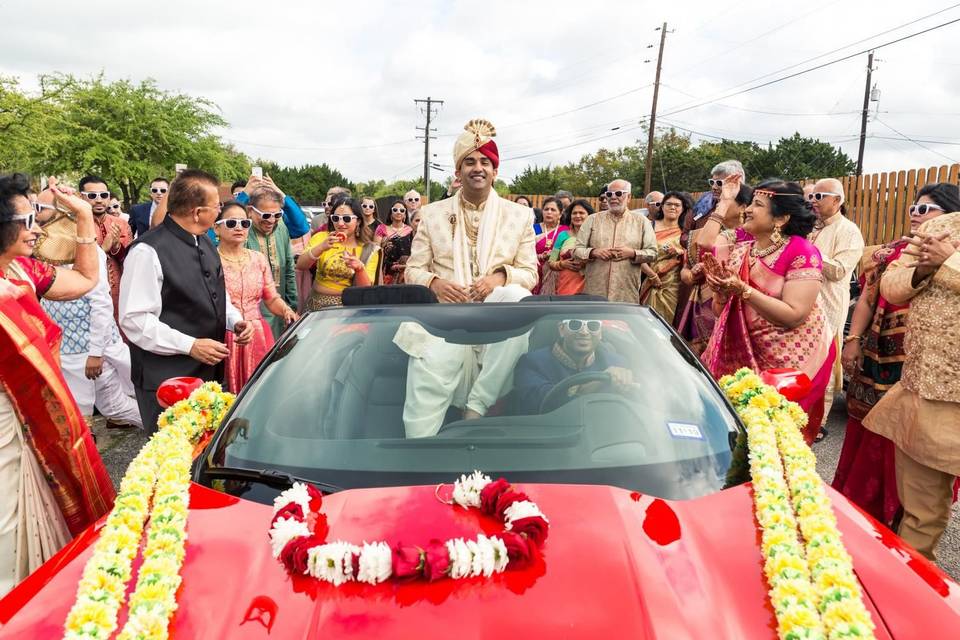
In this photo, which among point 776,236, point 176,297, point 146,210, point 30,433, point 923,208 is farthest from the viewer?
point 146,210

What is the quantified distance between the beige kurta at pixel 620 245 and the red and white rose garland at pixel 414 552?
16.8 feet

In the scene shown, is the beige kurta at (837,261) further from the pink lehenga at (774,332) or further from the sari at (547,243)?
the sari at (547,243)

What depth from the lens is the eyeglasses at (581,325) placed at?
2361mm

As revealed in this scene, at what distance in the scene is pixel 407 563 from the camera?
144 centimetres

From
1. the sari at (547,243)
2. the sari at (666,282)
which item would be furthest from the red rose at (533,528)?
the sari at (547,243)

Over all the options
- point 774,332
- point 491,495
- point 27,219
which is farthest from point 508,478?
point 774,332

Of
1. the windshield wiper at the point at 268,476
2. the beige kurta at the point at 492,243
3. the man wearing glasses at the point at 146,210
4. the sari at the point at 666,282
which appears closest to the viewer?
the windshield wiper at the point at 268,476

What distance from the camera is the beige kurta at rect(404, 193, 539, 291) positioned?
411 centimetres

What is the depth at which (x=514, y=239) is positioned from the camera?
4.15 m

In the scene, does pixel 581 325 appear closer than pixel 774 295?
Yes

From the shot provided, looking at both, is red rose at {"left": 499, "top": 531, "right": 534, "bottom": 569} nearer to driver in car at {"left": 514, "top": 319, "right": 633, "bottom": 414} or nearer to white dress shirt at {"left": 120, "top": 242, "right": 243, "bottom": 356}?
driver in car at {"left": 514, "top": 319, "right": 633, "bottom": 414}

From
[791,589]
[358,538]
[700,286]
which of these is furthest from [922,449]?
[700,286]

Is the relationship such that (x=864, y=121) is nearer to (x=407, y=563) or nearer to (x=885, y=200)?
(x=885, y=200)

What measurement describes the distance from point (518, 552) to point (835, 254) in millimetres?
4847
